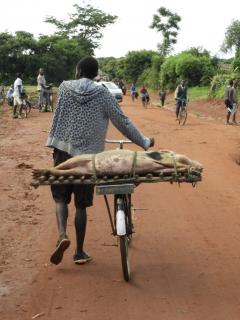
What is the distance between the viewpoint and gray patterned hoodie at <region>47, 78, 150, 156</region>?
17.8 feet

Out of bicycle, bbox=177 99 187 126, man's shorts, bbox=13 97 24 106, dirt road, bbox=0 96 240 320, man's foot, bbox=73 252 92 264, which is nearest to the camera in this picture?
dirt road, bbox=0 96 240 320

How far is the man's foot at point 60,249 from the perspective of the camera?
206 inches

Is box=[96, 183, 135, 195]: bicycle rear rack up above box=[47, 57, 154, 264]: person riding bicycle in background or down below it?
below

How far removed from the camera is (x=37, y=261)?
5.88 m

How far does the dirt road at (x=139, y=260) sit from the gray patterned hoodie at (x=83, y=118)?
1206mm

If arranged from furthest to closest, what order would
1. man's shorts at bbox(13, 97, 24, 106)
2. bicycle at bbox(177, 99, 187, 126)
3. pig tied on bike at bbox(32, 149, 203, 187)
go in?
1. bicycle at bbox(177, 99, 187, 126)
2. man's shorts at bbox(13, 97, 24, 106)
3. pig tied on bike at bbox(32, 149, 203, 187)

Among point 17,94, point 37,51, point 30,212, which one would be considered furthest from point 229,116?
point 37,51

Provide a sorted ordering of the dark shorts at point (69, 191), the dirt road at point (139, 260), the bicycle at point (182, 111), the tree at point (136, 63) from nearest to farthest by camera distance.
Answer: the dirt road at point (139, 260)
the dark shorts at point (69, 191)
the bicycle at point (182, 111)
the tree at point (136, 63)

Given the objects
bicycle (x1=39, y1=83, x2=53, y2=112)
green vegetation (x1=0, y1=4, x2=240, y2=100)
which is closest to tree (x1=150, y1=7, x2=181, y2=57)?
Result: green vegetation (x1=0, y1=4, x2=240, y2=100)

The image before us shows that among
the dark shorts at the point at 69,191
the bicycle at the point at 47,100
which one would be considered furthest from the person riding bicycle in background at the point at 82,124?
the bicycle at the point at 47,100

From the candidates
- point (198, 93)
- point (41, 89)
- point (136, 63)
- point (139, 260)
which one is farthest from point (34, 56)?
point (139, 260)

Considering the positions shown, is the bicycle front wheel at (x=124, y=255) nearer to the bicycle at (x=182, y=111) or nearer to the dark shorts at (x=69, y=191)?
the dark shorts at (x=69, y=191)

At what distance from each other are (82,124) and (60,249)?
1.16 m

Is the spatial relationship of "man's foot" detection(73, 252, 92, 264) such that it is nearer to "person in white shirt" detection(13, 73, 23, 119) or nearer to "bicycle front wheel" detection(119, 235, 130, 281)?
"bicycle front wheel" detection(119, 235, 130, 281)
